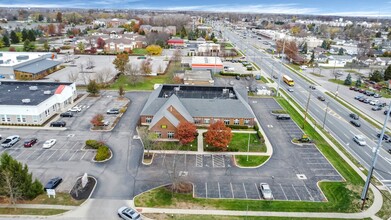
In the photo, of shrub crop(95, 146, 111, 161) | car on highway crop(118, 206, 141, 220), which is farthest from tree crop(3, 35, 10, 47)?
car on highway crop(118, 206, 141, 220)

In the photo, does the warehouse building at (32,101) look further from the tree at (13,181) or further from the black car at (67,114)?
the tree at (13,181)

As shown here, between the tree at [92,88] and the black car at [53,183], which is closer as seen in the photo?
the black car at [53,183]

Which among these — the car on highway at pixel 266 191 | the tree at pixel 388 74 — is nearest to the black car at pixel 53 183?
the car on highway at pixel 266 191

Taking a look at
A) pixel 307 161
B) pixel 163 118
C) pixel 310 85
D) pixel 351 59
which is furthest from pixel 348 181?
pixel 351 59

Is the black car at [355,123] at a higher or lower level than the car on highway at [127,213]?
higher

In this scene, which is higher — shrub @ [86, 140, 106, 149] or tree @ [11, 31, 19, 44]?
tree @ [11, 31, 19, 44]

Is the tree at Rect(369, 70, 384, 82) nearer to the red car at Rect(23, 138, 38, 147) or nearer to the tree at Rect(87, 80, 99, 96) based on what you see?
the tree at Rect(87, 80, 99, 96)

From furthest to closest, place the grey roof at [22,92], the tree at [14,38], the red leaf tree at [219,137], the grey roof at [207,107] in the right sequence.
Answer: the tree at [14,38] → the grey roof at [22,92] → the grey roof at [207,107] → the red leaf tree at [219,137]
